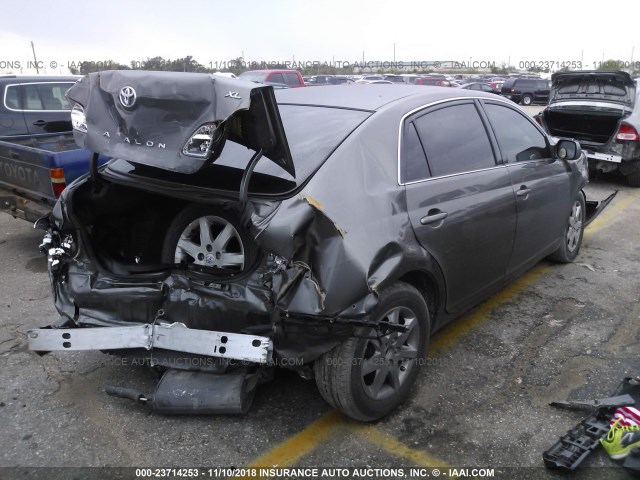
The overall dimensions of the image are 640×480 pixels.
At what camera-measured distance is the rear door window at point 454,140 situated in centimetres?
335

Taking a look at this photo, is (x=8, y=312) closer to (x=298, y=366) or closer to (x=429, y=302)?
(x=298, y=366)

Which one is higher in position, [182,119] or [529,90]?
[182,119]

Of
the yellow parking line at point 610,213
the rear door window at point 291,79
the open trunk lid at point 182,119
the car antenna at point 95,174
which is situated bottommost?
the yellow parking line at point 610,213

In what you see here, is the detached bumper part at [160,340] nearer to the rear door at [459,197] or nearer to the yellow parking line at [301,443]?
the yellow parking line at [301,443]

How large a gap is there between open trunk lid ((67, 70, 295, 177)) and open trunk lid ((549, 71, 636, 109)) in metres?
8.27

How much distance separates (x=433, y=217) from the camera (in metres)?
3.13

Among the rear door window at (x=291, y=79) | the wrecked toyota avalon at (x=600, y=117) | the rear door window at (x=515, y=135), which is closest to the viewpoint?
the rear door window at (x=515, y=135)

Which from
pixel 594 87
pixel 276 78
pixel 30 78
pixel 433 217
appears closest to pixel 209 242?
pixel 433 217

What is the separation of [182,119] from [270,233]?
0.64m

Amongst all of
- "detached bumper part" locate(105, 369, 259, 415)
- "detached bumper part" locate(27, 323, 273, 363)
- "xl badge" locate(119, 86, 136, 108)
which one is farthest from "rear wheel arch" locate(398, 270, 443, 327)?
"xl badge" locate(119, 86, 136, 108)

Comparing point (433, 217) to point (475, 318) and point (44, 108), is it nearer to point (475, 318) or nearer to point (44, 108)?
point (475, 318)

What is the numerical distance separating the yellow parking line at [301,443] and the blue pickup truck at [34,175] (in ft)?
11.2

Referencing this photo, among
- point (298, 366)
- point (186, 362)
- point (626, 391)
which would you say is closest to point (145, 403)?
point (186, 362)

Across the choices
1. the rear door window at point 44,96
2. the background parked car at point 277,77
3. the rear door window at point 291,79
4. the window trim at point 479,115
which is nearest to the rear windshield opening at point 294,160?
the window trim at point 479,115
